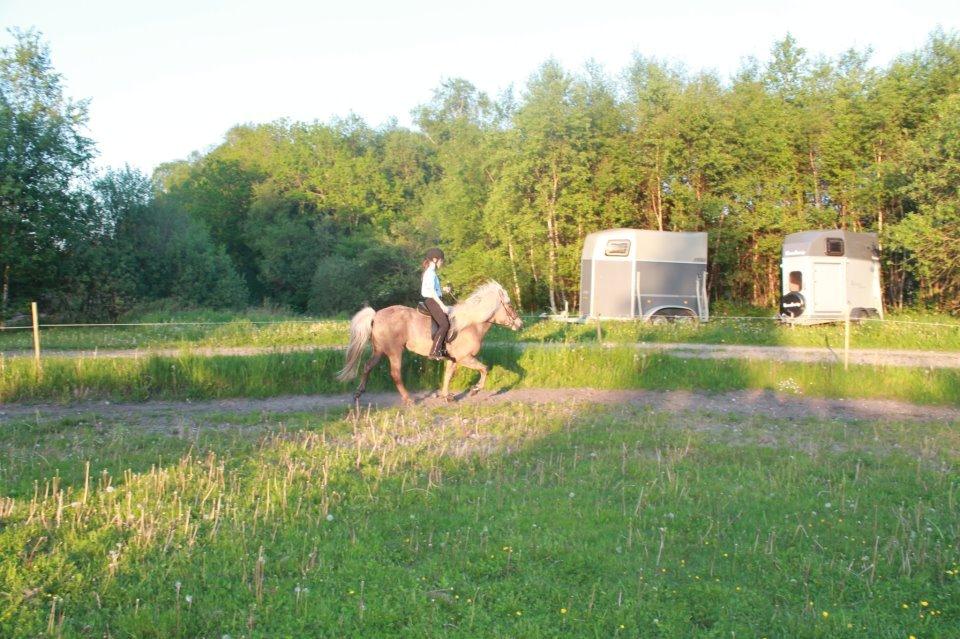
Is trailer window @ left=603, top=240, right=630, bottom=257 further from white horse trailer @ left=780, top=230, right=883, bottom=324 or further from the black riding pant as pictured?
the black riding pant

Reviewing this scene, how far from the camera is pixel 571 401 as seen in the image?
1196cm

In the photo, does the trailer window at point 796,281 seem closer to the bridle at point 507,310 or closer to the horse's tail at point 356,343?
the bridle at point 507,310

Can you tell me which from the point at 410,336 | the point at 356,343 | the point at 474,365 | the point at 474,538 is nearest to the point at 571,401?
the point at 474,365

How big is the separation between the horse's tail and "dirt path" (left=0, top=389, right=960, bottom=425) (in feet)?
1.63

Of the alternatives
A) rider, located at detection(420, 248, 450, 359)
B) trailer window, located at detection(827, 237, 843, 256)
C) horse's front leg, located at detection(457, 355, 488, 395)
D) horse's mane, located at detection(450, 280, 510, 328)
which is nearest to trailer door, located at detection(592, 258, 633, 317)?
trailer window, located at detection(827, 237, 843, 256)

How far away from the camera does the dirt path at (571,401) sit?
35.7ft

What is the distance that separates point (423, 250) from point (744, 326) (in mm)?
23597

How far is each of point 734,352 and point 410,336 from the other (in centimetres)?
868

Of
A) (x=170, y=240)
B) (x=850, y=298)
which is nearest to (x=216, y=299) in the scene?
(x=170, y=240)

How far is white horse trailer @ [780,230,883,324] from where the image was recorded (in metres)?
22.8

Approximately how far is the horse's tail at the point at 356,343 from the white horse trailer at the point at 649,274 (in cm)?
1286

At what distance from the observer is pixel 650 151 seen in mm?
31188

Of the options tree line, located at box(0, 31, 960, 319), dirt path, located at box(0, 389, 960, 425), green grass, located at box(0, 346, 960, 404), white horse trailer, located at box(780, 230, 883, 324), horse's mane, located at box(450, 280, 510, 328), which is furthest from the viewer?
tree line, located at box(0, 31, 960, 319)

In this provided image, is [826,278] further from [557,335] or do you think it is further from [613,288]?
[557,335]
